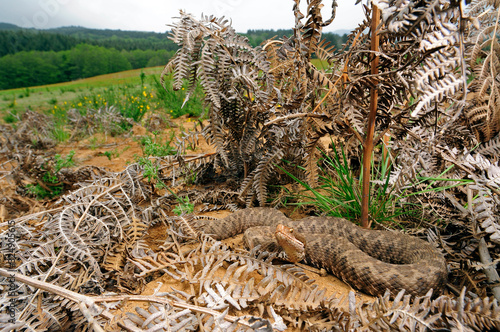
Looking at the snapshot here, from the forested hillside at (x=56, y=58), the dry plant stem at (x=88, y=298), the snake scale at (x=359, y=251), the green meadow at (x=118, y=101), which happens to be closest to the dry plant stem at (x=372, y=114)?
the snake scale at (x=359, y=251)

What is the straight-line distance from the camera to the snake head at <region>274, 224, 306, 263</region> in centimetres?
277

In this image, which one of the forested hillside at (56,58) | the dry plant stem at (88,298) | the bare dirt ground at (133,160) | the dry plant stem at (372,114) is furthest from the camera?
the forested hillside at (56,58)

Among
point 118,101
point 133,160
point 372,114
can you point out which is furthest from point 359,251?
point 118,101

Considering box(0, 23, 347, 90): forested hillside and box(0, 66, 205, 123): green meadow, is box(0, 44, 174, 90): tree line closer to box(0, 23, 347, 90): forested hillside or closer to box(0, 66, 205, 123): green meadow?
box(0, 23, 347, 90): forested hillside

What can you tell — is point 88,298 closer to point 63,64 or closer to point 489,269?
point 489,269

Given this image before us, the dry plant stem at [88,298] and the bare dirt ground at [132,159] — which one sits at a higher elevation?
the dry plant stem at [88,298]

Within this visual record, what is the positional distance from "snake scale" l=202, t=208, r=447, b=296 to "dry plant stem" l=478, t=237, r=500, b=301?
0.97 feet

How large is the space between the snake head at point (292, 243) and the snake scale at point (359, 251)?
188 millimetres

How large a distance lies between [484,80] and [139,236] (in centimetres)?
420

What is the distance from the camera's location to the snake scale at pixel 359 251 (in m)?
2.44

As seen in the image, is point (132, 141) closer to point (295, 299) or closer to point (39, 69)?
point (295, 299)

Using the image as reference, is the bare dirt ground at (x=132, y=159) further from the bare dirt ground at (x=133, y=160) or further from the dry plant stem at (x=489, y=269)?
the dry plant stem at (x=489, y=269)

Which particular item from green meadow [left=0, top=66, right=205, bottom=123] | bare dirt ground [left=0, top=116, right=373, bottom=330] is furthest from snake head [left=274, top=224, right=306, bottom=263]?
green meadow [left=0, top=66, right=205, bottom=123]

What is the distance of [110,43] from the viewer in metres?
22.5
